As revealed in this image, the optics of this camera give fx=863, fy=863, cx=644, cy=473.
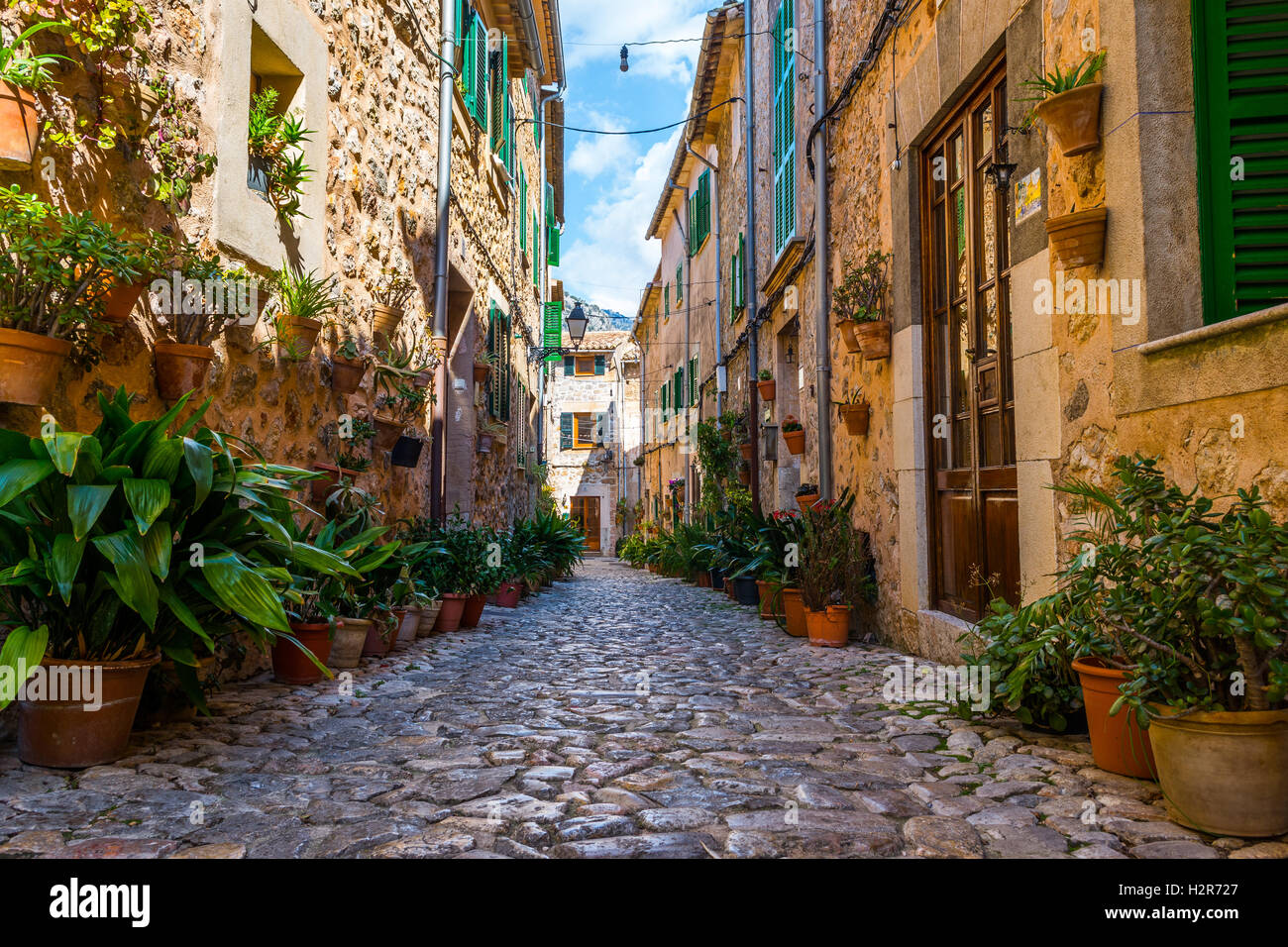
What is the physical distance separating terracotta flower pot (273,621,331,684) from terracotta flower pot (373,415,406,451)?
80.2 inches

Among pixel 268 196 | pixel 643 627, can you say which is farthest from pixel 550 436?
pixel 268 196

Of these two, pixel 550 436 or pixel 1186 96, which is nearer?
pixel 1186 96

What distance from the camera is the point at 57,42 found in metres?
2.91

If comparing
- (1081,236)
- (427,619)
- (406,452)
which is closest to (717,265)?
(406,452)

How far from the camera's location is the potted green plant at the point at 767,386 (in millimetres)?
9211

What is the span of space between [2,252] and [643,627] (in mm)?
4975

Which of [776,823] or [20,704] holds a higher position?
[20,704]

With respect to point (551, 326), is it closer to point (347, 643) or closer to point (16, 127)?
point (347, 643)

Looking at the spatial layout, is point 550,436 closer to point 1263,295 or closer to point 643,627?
point 643,627

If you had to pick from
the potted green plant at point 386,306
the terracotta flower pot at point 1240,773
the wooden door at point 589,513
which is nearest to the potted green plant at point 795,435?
the potted green plant at point 386,306

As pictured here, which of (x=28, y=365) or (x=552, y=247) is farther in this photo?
(x=552, y=247)

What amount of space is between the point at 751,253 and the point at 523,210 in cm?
393

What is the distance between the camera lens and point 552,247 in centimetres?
1738

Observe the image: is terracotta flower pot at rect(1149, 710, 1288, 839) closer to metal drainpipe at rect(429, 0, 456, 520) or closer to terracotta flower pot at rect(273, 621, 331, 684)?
terracotta flower pot at rect(273, 621, 331, 684)
